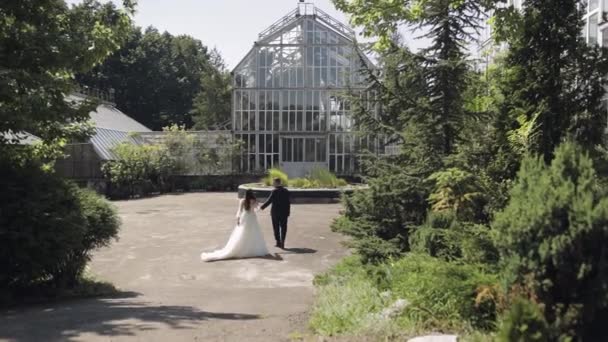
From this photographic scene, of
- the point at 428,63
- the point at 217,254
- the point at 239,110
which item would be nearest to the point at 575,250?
the point at 428,63

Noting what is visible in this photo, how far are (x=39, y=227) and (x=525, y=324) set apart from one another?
7.16 m

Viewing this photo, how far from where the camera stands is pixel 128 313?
774cm

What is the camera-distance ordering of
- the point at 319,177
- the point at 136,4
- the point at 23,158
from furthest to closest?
the point at 319,177, the point at 136,4, the point at 23,158

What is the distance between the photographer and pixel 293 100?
41.3m

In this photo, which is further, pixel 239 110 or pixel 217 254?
pixel 239 110

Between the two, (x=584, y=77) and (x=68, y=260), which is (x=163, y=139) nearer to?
(x=68, y=260)

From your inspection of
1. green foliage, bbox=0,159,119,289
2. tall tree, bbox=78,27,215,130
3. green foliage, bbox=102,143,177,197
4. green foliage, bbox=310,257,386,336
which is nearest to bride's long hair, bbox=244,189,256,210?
green foliage, bbox=0,159,119,289

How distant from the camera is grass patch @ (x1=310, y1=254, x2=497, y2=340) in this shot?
568cm

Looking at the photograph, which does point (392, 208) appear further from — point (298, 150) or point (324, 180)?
point (298, 150)

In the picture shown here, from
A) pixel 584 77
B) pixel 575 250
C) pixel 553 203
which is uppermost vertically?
pixel 584 77

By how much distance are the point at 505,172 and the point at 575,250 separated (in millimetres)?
4618

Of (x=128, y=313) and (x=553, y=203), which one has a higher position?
(x=553, y=203)

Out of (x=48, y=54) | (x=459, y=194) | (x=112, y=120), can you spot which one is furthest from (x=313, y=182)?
(x=112, y=120)

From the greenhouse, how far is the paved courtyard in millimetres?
20182
